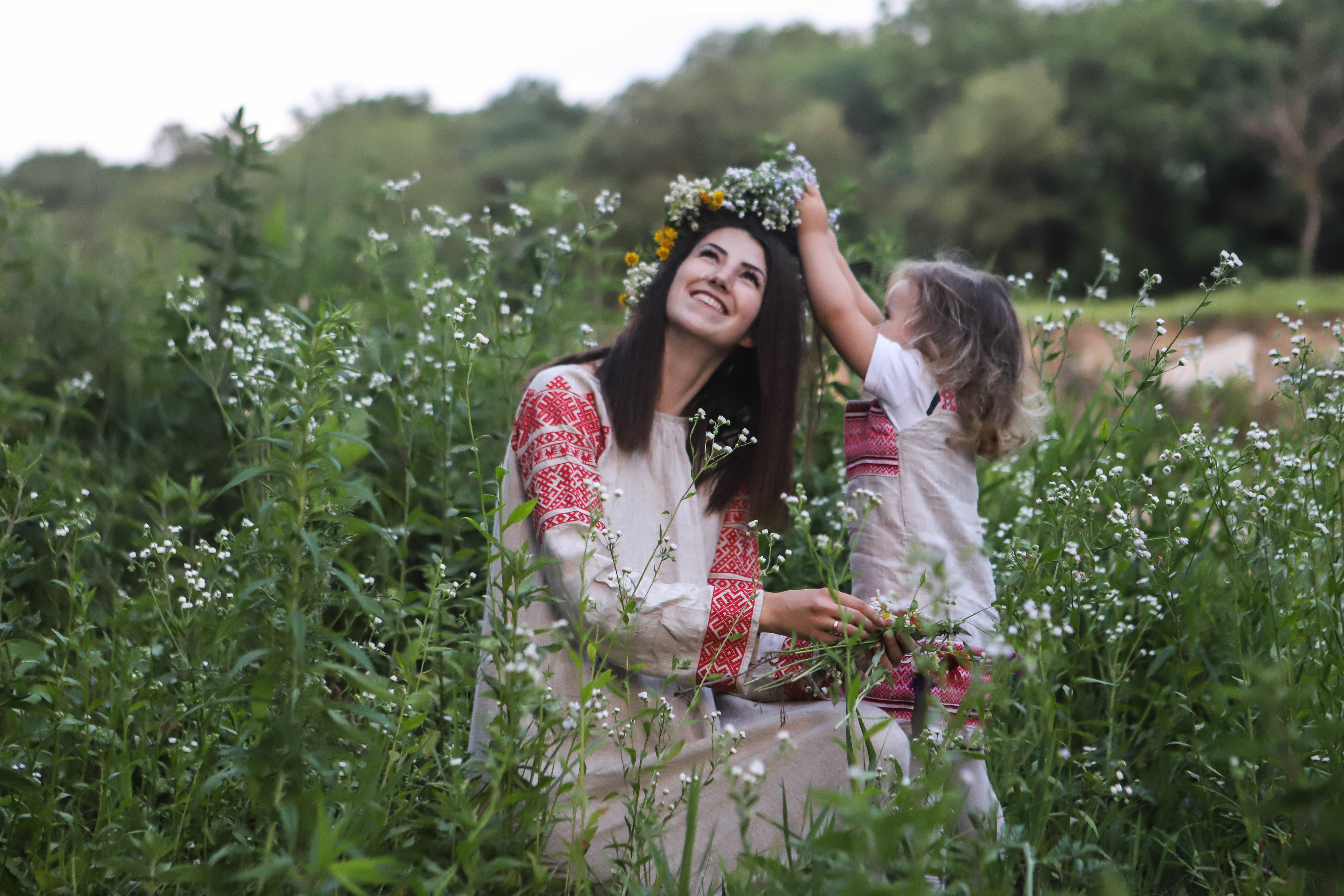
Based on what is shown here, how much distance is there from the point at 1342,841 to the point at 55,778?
83.9 inches

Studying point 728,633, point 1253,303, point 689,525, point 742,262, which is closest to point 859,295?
point 742,262

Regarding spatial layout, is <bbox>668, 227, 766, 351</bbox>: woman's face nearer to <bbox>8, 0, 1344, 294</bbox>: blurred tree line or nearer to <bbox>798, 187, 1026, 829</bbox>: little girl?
<bbox>798, 187, 1026, 829</bbox>: little girl

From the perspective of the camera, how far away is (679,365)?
2787mm

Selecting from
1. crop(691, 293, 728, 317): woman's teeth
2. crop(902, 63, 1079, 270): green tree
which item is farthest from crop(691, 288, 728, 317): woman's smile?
crop(902, 63, 1079, 270): green tree

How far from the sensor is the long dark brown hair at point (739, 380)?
2.66 metres

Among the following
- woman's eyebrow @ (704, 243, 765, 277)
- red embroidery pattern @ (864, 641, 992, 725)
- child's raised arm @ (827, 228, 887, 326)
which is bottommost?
red embroidery pattern @ (864, 641, 992, 725)

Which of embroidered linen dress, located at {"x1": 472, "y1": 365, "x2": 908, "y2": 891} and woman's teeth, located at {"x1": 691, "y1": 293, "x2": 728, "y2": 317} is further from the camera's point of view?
woman's teeth, located at {"x1": 691, "y1": 293, "x2": 728, "y2": 317}

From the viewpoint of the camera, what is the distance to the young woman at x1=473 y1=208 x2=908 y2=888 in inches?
86.8

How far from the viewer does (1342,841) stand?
114cm

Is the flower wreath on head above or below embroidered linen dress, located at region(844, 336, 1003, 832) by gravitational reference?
above

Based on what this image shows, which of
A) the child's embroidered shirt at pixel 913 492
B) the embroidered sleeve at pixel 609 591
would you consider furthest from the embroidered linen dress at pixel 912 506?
the embroidered sleeve at pixel 609 591

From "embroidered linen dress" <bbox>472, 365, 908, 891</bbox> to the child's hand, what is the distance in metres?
0.66


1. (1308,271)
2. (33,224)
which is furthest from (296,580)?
(1308,271)

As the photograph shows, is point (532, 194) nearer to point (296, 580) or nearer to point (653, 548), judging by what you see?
point (653, 548)
